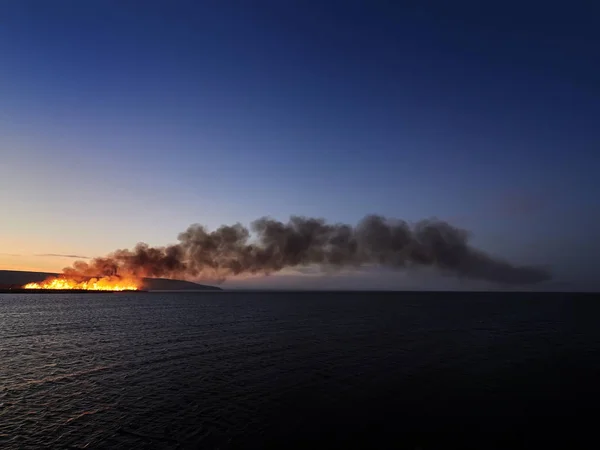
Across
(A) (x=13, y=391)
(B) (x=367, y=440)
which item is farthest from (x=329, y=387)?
(A) (x=13, y=391)

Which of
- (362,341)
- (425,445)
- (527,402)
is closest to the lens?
(425,445)

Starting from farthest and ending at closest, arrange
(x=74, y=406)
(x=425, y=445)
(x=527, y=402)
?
(x=527, y=402) < (x=74, y=406) < (x=425, y=445)

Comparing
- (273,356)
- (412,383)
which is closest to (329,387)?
Result: (412,383)

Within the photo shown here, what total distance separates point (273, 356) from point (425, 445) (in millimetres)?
28446

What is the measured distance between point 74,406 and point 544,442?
33.9 meters

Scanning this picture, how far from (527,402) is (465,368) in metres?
12.1

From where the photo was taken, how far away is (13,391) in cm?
3105

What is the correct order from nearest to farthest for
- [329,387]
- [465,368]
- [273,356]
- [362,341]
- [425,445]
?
[425,445], [329,387], [465,368], [273,356], [362,341]

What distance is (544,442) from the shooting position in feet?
75.3

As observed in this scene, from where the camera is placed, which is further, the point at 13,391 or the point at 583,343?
the point at 583,343

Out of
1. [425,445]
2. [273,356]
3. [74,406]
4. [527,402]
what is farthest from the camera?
[273,356]

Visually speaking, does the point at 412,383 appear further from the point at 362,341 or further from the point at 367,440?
the point at 362,341

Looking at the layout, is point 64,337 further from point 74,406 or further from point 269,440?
point 269,440

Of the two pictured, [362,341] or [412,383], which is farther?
[362,341]
